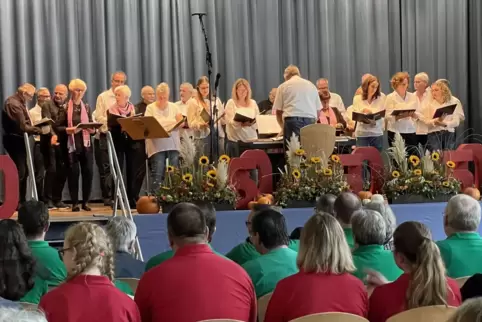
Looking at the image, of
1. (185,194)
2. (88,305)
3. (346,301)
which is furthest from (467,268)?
(185,194)

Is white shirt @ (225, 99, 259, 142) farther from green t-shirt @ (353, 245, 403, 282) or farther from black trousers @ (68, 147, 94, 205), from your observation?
green t-shirt @ (353, 245, 403, 282)

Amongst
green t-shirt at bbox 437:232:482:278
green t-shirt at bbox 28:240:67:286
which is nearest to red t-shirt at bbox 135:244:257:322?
green t-shirt at bbox 28:240:67:286

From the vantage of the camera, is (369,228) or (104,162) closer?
(369,228)

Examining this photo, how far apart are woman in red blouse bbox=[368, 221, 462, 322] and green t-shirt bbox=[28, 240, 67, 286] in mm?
1550

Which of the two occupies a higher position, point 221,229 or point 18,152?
point 18,152

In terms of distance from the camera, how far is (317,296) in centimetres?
288

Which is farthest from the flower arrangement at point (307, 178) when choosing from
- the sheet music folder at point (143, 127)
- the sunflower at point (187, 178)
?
the sheet music folder at point (143, 127)

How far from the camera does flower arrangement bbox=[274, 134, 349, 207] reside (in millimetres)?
7371

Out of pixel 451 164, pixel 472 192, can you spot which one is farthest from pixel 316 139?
pixel 472 192

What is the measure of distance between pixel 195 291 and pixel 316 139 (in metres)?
4.80

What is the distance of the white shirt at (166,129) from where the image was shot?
8.59 m

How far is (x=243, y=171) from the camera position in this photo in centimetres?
773

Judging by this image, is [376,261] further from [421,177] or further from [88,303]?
[421,177]

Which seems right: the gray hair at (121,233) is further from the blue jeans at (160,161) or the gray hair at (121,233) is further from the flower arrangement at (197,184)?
the blue jeans at (160,161)
